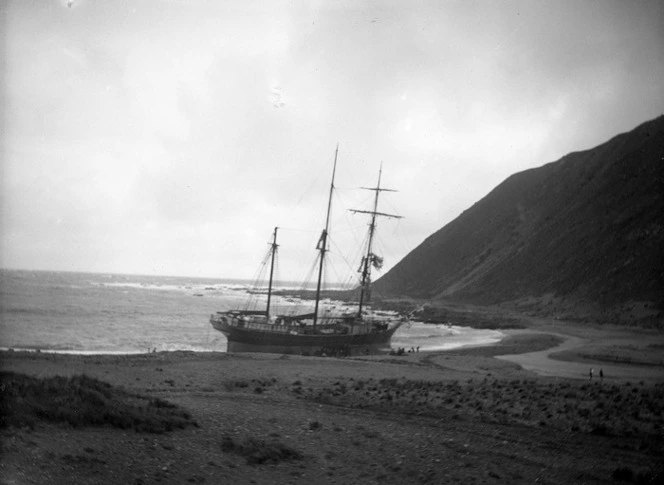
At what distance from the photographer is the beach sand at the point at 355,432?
9.41 meters

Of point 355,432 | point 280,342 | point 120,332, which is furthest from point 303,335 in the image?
point 355,432

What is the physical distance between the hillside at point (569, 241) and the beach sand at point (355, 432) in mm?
49627

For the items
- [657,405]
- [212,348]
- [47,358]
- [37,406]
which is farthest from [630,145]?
[37,406]

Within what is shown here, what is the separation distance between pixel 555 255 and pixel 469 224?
48.4 meters

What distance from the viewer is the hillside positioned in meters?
69.2

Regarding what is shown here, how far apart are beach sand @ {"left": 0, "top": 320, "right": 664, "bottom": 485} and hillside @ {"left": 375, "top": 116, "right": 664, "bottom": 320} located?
4963cm

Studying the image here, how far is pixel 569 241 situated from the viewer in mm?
85750

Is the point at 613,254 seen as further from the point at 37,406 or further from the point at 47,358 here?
the point at 37,406

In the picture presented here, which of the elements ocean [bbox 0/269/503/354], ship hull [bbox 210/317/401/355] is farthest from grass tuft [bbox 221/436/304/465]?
ship hull [bbox 210/317/401/355]

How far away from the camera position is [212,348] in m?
45.3

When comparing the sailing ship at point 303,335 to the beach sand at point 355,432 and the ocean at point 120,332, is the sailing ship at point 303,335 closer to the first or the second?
the ocean at point 120,332

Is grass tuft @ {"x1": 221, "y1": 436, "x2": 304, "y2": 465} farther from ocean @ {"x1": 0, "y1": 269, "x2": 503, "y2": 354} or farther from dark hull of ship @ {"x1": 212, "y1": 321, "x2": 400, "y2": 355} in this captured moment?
dark hull of ship @ {"x1": 212, "y1": 321, "x2": 400, "y2": 355}

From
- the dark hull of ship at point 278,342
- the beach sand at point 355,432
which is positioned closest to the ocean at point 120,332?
the dark hull of ship at point 278,342

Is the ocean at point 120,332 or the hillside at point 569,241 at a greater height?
the hillside at point 569,241
